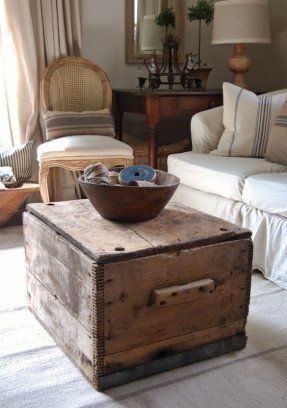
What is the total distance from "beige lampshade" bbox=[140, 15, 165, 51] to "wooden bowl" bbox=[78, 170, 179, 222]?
7.40ft

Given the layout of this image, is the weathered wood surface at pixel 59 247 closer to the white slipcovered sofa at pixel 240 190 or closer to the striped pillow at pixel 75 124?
the white slipcovered sofa at pixel 240 190

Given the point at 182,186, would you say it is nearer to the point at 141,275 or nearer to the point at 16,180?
the point at 16,180

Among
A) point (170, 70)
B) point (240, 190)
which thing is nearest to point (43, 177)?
point (240, 190)

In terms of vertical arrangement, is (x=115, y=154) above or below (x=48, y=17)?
below

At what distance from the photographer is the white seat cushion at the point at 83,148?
9.11 ft

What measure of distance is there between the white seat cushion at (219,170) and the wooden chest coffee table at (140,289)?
747 mm

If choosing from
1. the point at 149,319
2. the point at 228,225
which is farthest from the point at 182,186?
the point at 149,319

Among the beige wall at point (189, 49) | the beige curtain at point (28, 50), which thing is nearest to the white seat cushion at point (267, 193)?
the beige curtain at point (28, 50)

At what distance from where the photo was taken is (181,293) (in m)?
1.46

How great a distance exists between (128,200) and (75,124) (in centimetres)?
161

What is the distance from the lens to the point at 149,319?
1.45m

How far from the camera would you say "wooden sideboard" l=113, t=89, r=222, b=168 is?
308 centimetres

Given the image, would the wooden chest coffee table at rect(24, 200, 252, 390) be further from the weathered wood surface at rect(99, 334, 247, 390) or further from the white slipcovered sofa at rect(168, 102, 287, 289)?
the white slipcovered sofa at rect(168, 102, 287, 289)

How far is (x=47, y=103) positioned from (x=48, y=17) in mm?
532
